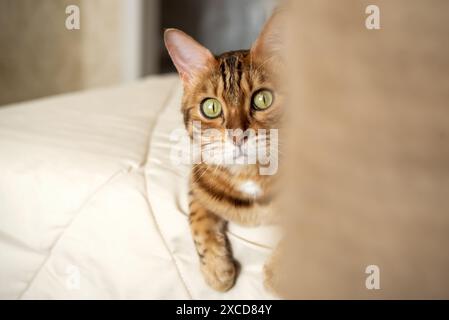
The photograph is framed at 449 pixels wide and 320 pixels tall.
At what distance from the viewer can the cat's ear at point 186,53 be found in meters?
0.70

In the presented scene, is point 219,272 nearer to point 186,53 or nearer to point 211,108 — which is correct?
point 211,108

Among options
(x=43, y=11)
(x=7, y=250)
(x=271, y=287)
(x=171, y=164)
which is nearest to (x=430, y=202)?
(x=271, y=287)

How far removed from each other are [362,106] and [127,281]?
2.09ft

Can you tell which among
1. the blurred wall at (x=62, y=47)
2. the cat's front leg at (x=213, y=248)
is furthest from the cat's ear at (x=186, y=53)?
the blurred wall at (x=62, y=47)

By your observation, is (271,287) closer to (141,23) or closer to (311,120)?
(311,120)

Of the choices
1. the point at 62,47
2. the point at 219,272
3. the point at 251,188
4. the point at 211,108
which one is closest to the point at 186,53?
the point at 211,108

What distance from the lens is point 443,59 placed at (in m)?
0.17

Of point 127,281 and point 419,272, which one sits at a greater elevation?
point 419,272

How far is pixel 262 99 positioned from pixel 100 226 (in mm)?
372

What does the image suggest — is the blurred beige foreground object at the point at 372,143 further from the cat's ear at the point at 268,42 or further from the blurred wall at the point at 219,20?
the blurred wall at the point at 219,20

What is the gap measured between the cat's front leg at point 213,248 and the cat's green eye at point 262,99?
207 mm

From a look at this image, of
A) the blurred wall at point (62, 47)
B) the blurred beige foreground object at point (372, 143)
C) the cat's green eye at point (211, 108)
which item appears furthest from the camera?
the blurred wall at point (62, 47)

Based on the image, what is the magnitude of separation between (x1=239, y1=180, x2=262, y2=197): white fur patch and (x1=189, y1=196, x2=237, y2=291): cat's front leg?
69 millimetres

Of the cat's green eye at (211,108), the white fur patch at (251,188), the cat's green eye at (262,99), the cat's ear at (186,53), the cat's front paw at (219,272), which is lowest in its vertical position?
the cat's front paw at (219,272)
